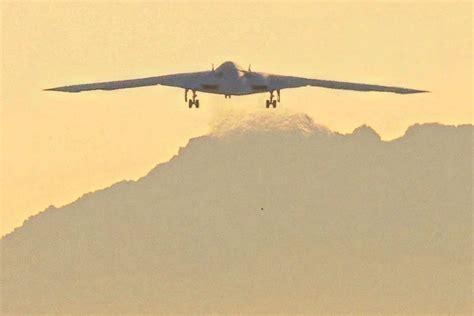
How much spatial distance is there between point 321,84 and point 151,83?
16448 millimetres

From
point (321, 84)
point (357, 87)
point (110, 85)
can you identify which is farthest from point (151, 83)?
point (357, 87)

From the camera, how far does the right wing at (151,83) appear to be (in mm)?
162125

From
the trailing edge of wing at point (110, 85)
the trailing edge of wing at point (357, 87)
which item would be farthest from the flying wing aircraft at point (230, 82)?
the trailing edge of wing at point (357, 87)

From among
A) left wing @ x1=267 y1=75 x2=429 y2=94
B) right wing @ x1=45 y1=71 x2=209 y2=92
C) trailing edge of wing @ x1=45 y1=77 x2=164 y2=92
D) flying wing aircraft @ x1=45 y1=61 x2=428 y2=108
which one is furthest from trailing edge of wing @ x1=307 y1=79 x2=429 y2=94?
trailing edge of wing @ x1=45 y1=77 x2=164 y2=92

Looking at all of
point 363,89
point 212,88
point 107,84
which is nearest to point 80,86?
point 107,84

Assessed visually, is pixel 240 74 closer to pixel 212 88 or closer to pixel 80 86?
pixel 212 88

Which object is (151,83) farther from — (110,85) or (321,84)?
(321,84)

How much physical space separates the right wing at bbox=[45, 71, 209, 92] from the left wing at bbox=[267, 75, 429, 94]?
251 inches

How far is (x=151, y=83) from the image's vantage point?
549 feet

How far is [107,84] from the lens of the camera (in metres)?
171

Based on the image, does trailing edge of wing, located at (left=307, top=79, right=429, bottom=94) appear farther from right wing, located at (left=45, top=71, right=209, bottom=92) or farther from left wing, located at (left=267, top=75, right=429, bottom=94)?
right wing, located at (left=45, top=71, right=209, bottom=92)

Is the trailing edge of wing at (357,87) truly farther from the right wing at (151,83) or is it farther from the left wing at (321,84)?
the right wing at (151,83)

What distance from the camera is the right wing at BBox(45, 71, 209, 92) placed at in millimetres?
162125

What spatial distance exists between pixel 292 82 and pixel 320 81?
7.01 meters
